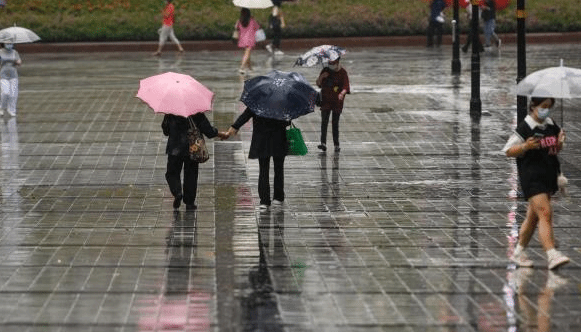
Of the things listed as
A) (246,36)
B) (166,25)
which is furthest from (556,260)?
(166,25)

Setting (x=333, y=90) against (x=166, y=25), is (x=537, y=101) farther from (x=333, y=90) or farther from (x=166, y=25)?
(x=166, y=25)

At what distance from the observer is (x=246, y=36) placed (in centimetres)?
3197

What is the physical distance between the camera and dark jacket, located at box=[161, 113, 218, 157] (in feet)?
A: 49.8

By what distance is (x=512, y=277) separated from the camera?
1191cm

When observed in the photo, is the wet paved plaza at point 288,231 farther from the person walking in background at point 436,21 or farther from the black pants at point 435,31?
the black pants at point 435,31

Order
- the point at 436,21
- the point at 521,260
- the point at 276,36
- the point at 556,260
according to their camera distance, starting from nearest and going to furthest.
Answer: the point at 556,260 → the point at 521,260 → the point at 276,36 → the point at 436,21

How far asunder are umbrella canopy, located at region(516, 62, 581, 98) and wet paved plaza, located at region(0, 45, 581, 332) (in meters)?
1.52

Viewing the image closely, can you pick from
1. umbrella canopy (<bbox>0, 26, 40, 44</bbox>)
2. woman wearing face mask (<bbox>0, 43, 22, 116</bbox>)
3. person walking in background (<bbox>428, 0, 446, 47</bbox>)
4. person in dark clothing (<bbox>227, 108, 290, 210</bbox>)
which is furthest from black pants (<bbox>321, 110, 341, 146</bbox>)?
person walking in background (<bbox>428, 0, 446, 47</bbox>)

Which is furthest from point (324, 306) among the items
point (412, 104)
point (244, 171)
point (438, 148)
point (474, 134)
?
point (412, 104)

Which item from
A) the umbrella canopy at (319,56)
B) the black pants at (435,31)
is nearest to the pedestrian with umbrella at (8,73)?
the umbrella canopy at (319,56)

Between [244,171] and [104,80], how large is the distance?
12.7 metres

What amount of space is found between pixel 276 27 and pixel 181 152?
22.8 metres

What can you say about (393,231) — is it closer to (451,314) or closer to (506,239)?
(506,239)

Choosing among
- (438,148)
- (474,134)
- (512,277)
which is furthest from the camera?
(474,134)
